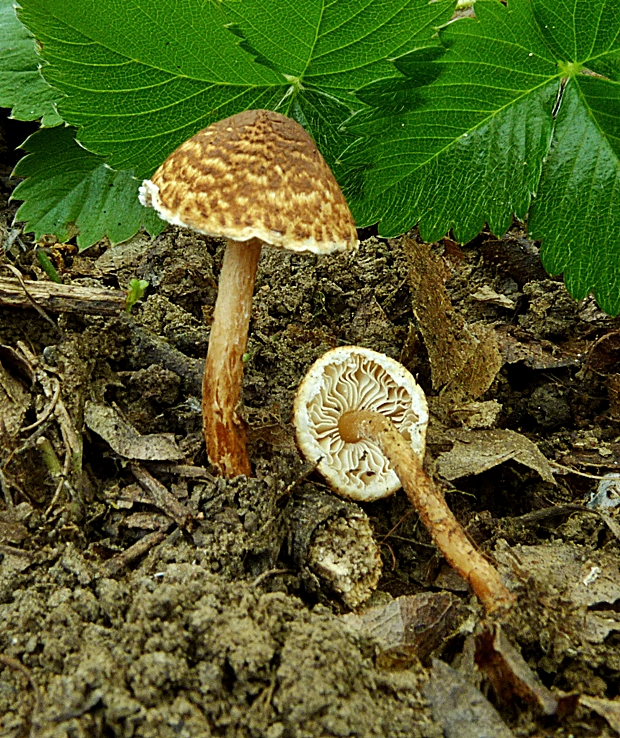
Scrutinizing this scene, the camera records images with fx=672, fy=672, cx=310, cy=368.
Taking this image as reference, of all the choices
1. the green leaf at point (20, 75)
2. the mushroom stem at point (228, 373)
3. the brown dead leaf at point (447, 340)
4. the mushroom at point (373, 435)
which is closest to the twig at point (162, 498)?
the mushroom stem at point (228, 373)

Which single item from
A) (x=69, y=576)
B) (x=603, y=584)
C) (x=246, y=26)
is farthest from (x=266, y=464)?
(x=246, y=26)

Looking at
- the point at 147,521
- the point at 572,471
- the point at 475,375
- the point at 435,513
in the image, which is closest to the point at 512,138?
the point at 475,375

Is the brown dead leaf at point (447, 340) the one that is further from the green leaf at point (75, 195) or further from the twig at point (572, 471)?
the green leaf at point (75, 195)

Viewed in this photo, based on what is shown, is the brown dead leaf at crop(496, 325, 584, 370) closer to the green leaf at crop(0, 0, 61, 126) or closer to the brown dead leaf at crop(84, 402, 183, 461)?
the brown dead leaf at crop(84, 402, 183, 461)

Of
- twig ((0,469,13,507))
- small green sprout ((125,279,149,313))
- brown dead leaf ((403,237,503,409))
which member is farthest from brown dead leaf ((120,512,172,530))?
brown dead leaf ((403,237,503,409))

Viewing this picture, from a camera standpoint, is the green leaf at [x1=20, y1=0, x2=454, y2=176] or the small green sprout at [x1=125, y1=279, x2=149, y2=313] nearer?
the green leaf at [x1=20, y1=0, x2=454, y2=176]

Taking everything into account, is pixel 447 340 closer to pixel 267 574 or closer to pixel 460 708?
pixel 267 574

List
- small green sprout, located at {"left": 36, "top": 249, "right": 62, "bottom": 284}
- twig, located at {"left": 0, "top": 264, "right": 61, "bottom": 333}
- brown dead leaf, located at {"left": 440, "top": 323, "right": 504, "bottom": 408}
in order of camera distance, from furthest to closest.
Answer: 1. small green sprout, located at {"left": 36, "top": 249, "right": 62, "bottom": 284}
2. brown dead leaf, located at {"left": 440, "top": 323, "right": 504, "bottom": 408}
3. twig, located at {"left": 0, "top": 264, "right": 61, "bottom": 333}

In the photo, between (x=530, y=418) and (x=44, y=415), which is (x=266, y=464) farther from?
(x=530, y=418)
